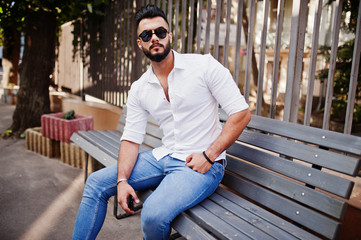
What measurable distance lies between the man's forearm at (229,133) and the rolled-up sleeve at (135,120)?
71 centimetres

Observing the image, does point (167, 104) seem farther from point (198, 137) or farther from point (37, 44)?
point (37, 44)

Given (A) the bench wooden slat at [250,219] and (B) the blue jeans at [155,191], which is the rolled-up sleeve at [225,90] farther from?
(A) the bench wooden slat at [250,219]

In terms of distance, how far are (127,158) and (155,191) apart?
1.69 feet

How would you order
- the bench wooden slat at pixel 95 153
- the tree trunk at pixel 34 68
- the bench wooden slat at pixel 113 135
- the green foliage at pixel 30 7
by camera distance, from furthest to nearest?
the tree trunk at pixel 34 68 < the green foliage at pixel 30 7 < the bench wooden slat at pixel 113 135 < the bench wooden slat at pixel 95 153

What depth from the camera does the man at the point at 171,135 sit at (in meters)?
2.13

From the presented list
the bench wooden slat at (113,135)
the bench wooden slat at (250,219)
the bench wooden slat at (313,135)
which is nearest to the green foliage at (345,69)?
the bench wooden slat at (313,135)

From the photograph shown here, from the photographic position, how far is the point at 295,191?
6.68 feet

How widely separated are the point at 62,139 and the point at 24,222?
6.77 ft

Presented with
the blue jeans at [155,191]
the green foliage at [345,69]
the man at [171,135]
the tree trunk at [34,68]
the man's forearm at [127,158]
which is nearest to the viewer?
the blue jeans at [155,191]

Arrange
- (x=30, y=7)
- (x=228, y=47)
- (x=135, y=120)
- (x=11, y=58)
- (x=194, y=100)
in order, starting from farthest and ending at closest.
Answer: (x=11, y=58), (x=30, y=7), (x=228, y=47), (x=135, y=120), (x=194, y=100)

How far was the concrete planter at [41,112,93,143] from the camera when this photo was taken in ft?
16.3

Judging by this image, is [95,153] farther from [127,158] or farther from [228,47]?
[228,47]

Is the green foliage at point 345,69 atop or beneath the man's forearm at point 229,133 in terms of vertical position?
atop

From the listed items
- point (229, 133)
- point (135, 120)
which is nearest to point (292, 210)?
point (229, 133)
